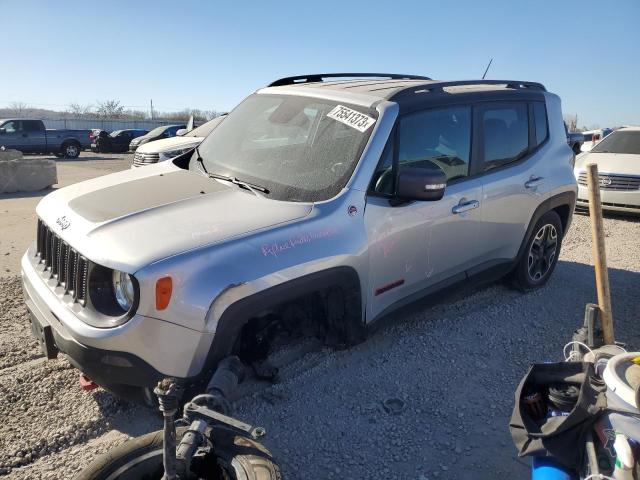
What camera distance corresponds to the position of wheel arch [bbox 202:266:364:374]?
8.44ft

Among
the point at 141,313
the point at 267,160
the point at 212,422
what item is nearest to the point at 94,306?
the point at 141,313

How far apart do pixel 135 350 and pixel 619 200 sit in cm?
914

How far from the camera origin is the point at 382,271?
336 centimetres

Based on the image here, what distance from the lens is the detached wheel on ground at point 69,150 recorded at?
2369 cm

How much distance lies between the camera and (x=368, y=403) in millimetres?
3242

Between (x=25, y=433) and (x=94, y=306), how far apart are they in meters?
0.93

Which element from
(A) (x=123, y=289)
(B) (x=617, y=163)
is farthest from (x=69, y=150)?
(A) (x=123, y=289)

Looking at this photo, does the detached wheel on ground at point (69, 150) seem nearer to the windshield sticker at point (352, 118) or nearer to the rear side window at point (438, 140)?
the windshield sticker at point (352, 118)

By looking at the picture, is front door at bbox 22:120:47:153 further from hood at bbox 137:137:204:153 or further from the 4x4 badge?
the 4x4 badge

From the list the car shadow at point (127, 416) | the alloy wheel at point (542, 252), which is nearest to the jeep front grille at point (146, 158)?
the alloy wheel at point (542, 252)

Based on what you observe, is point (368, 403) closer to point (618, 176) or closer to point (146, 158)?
point (618, 176)

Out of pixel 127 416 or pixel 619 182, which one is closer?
pixel 127 416

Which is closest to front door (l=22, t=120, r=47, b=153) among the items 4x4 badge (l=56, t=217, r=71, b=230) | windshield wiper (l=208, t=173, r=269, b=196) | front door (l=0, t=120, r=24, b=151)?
front door (l=0, t=120, r=24, b=151)

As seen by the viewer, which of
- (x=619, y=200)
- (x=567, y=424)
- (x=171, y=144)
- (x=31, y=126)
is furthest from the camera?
(x=31, y=126)
